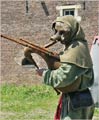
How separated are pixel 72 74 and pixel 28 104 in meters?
8.08

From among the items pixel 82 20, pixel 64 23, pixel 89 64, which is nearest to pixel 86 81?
pixel 89 64

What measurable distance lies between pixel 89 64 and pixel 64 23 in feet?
1.50

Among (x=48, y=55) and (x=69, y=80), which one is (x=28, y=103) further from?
(x=69, y=80)

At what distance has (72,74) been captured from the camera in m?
4.20

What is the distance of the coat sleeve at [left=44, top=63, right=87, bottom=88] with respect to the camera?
13.7ft

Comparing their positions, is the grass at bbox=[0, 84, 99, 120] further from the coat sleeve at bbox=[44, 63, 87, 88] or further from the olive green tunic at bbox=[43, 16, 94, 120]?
the coat sleeve at bbox=[44, 63, 87, 88]

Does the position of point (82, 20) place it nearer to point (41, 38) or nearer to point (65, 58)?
point (41, 38)

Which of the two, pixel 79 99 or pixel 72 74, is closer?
pixel 72 74

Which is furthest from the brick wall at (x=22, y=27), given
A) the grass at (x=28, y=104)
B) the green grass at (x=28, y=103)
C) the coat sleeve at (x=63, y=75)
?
the coat sleeve at (x=63, y=75)

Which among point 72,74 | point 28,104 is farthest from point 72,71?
point 28,104

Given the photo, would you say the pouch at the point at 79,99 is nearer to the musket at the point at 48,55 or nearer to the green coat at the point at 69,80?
the green coat at the point at 69,80

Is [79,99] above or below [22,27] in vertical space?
above

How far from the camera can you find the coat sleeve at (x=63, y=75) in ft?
13.7

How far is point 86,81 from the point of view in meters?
4.32
